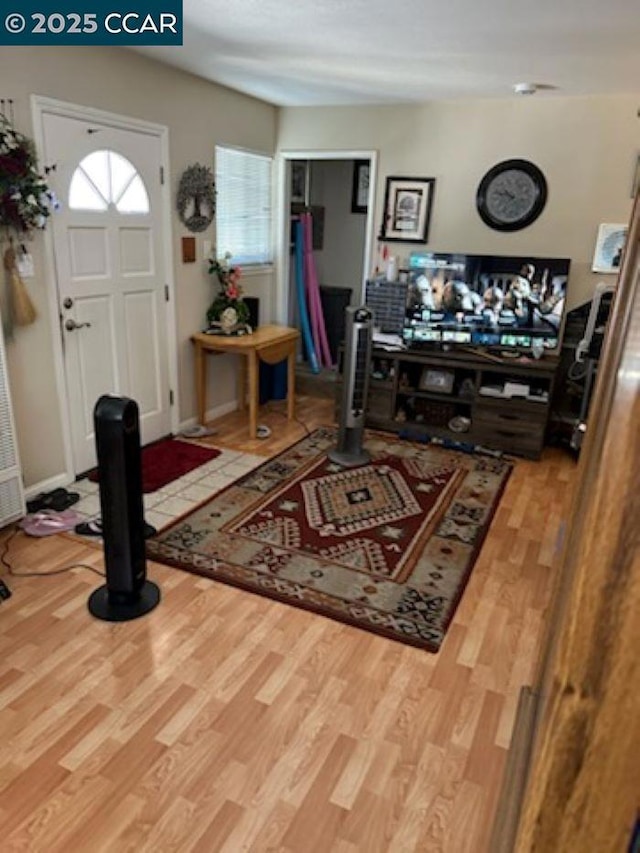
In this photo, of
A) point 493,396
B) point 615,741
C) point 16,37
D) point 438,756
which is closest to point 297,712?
point 438,756

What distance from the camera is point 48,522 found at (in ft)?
9.78

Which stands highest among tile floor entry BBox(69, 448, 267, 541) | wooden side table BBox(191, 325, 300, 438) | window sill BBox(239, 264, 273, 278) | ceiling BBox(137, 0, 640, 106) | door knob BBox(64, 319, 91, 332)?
ceiling BBox(137, 0, 640, 106)

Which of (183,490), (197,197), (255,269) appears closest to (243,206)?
(255,269)

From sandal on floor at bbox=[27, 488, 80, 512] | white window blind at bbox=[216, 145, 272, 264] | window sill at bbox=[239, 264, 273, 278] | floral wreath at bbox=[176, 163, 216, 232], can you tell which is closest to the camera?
sandal on floor at bbox=[27, 488, 80, 512]

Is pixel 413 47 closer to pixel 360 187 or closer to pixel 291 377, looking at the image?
pixel 291 377

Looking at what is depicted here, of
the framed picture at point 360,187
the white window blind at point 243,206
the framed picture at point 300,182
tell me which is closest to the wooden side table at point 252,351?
the white window blind at point 243,206

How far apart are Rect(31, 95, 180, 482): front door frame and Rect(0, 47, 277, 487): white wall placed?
34 millimetres

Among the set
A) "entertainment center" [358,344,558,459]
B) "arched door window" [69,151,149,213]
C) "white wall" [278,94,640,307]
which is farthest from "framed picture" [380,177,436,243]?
"arched door window" [69,151,149,213]

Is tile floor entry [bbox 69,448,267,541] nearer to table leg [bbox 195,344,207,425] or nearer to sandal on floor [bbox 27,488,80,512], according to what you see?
sandal on floor [bbox 27,488,80,512]

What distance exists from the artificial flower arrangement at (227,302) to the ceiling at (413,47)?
4.10 feet

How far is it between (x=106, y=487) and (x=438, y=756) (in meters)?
1.47

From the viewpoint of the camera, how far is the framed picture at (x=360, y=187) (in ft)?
19.5

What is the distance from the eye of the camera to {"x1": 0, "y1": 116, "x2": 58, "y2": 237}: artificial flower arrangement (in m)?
2.65

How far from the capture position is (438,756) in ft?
5.88
